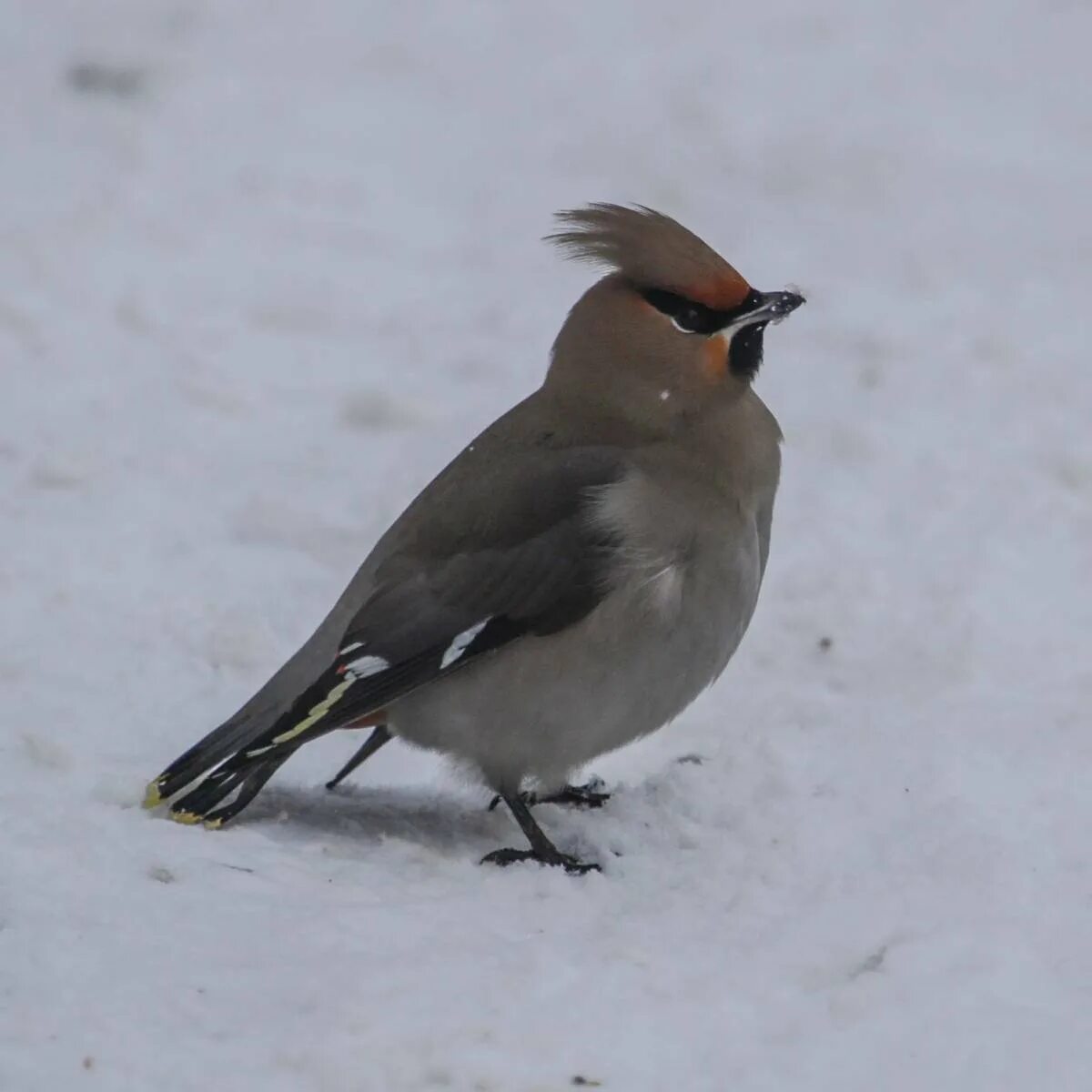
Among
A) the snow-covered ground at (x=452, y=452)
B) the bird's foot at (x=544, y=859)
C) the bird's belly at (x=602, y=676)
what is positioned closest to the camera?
the snow-covered ground at (x=452, y=452)

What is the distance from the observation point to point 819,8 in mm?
9227

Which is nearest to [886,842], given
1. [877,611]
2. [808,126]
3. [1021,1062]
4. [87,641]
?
[1021,1062]

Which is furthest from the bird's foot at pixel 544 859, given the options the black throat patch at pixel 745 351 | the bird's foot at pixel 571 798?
the black throat patch at pixel 745 351

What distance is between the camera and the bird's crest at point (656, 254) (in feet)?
15.3

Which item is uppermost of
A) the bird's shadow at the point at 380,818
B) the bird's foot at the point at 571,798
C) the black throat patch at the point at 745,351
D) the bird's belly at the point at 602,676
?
the black throat patch at the point at 745,351

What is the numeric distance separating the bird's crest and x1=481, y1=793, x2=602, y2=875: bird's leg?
1.19m

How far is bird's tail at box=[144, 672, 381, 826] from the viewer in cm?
437

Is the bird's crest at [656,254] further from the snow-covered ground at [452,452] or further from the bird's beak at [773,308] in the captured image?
the snow-covered ground at [452,452]

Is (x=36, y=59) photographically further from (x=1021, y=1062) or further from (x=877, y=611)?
(x=1021, y=1062)

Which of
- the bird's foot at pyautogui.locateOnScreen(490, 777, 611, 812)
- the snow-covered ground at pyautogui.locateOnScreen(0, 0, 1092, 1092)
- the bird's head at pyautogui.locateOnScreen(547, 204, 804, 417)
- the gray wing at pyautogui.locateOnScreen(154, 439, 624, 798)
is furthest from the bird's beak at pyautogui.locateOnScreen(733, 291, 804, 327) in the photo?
the bird's foot at pyautogui.locateOnScreen(490, 777, 611, 812)

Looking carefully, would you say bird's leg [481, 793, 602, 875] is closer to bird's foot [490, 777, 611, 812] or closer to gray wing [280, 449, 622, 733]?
bird's foot [490, 777, 611, 812]

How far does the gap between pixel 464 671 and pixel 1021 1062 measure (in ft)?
5.17

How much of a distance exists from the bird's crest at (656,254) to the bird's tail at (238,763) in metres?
1.14

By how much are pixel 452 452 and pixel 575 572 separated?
2371 millimetres
